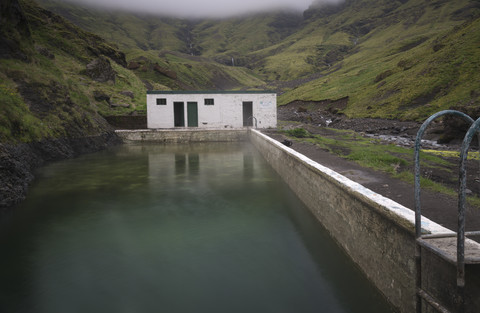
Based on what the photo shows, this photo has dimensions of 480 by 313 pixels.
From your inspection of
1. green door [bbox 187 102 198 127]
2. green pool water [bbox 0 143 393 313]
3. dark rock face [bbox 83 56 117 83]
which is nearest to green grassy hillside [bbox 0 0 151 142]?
dark rock face [bbox 83 56 117 83]

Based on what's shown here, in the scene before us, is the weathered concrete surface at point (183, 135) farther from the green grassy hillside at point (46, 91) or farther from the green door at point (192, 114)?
the green grassy hillside at point (46, 91)

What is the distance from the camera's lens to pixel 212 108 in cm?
3009

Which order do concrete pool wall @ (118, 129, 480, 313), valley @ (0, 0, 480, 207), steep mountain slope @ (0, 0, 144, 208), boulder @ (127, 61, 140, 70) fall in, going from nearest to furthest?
concrete pool wall @ (118, 129, 480, 313)
steep mountain slope @ (0, 0, 144, 208)
valley @ (0, 0, 480, 207)
boulder @ (127, 61, 140, 70)

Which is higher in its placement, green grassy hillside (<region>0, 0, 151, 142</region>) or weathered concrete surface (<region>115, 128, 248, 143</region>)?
green grassy hillside (<region>0, 0, 151, 142</region>)

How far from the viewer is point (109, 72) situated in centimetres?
3991

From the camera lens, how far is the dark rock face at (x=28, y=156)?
1010cm

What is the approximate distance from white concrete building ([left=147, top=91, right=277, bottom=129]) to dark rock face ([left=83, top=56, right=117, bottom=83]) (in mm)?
12764

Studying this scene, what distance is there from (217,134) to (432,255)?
2571 centimetres

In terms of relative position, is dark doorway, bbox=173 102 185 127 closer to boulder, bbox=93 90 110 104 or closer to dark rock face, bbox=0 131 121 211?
dark rock face, bbox=0 131 121 211

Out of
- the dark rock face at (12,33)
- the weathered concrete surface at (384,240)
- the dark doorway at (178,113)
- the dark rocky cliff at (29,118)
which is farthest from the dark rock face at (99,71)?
the weathered concrete surface at (384,240)

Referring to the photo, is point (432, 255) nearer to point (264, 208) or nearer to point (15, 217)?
point (264, 208)

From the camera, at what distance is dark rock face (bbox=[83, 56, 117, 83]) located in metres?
37.7

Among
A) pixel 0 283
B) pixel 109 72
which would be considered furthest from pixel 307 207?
pixel 109 72

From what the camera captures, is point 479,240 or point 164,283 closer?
point 479,240
